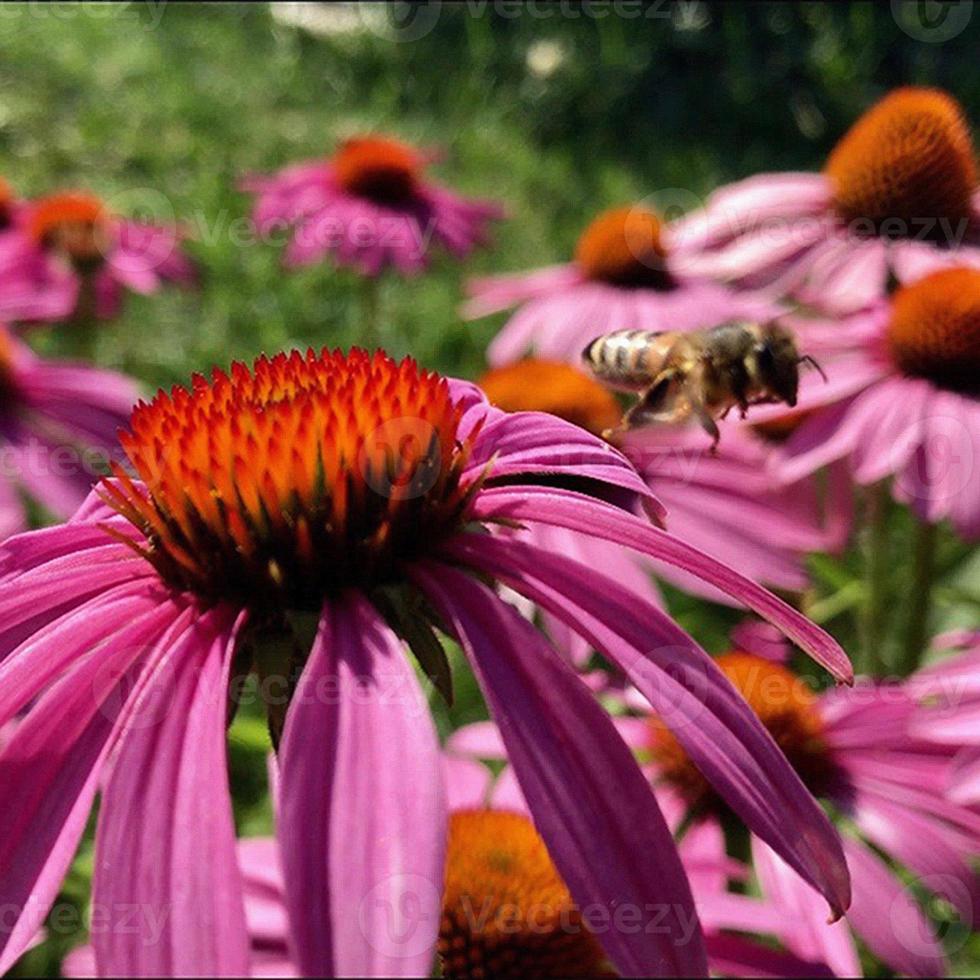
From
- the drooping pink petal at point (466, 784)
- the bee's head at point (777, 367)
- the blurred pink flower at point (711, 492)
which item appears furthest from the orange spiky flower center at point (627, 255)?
the drooping pink petal at point (466, 784)

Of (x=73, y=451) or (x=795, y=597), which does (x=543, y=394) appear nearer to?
(x=795, y=597)

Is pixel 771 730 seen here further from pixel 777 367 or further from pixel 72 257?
pixel 72 257

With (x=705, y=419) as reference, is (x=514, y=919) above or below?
below

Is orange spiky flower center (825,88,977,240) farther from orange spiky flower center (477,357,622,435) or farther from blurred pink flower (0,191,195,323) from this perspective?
blurred pink flower (0,191,195,323)

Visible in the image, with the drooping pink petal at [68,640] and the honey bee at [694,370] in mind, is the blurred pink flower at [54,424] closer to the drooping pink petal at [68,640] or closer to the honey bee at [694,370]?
the honey bee at [694,370]

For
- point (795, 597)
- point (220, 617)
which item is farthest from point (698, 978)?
point (795, 597)

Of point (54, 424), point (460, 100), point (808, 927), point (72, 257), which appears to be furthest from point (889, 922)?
point (460, 100)
